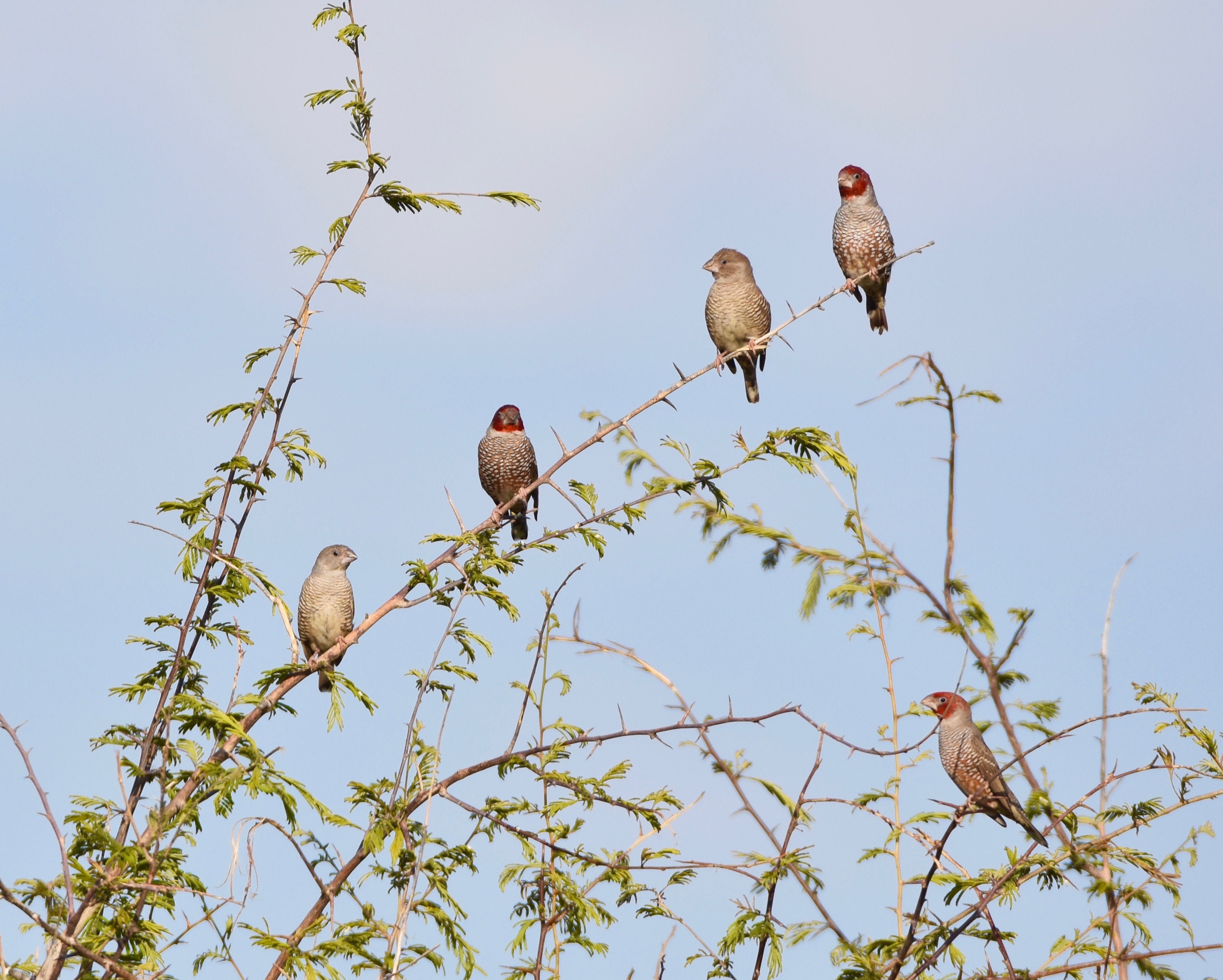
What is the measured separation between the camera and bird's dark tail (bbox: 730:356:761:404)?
1029cm

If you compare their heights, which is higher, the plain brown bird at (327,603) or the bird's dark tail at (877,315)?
the bird's dark tail at (877,315)

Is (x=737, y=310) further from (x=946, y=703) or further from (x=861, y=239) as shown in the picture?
(x=946, y=703)

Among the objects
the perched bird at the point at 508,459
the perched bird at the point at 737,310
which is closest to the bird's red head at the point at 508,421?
the perched bird at the point at 508,459

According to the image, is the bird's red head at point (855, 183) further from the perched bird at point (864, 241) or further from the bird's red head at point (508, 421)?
the bird's red head at point (508, 421)

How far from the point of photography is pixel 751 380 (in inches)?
410

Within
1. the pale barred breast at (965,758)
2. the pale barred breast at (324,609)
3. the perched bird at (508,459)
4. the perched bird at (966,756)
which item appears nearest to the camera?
the perched bird at (966,756)

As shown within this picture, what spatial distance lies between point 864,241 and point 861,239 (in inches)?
1.2

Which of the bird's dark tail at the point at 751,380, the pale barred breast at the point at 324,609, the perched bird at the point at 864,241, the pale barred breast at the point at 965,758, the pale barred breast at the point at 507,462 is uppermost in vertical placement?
the perched bird at the point at 864,241

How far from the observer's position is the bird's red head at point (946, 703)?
300 inches

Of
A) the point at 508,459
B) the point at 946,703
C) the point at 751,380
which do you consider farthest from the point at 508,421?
the point at 946,703

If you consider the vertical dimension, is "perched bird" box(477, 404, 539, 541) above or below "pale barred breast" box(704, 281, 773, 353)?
below

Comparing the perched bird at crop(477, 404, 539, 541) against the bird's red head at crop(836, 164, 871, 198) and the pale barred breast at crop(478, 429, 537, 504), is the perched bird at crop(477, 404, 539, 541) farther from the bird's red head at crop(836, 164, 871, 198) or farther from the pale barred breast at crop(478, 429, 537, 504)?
the bird's red head at crop(836, 164, 871, 198)

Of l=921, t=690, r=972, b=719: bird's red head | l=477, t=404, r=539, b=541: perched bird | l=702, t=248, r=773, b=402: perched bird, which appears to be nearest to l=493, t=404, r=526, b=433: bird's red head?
l=477, t=404, r=539, b=541: perched bird

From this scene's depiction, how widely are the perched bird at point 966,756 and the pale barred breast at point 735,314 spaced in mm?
3618
